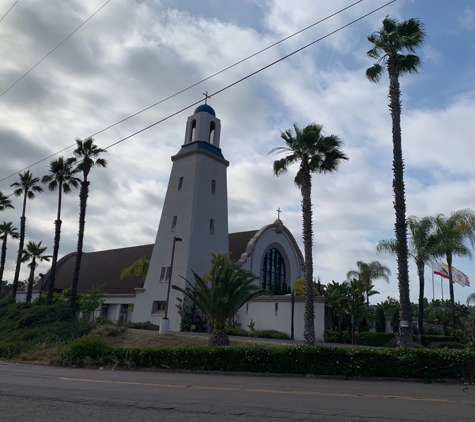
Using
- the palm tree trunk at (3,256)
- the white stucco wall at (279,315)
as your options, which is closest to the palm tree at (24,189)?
the palm tree trunk at (3,256)

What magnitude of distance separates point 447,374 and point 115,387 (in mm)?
10273

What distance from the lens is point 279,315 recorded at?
32.2m

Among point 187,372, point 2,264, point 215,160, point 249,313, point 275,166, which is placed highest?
point 215,160

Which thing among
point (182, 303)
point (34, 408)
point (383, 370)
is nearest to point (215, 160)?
point (182, 303)

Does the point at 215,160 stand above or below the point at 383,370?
above

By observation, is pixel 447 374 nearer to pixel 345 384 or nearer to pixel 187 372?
pixel 345 384

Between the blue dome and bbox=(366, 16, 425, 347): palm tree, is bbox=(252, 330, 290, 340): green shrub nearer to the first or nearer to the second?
bbox=(366, 16, 425, 347): palm tree

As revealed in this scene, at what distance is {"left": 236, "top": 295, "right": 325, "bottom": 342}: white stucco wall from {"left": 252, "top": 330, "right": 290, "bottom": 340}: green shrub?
2.60 ft

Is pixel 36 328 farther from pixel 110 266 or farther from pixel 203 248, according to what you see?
pixel 110 266

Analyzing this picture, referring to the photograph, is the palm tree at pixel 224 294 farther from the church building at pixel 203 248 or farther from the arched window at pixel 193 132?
the arched window at pixel 193 132

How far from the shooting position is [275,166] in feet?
81.8

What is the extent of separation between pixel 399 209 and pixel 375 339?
47.7 feet

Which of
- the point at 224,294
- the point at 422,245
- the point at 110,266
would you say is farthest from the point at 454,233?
the point at 110,266

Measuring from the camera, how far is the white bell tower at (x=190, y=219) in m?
35.1
